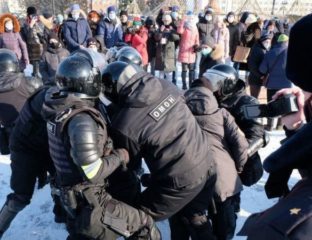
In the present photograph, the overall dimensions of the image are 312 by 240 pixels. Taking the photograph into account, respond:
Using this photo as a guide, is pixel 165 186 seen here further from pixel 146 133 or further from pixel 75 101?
pixel 75 101

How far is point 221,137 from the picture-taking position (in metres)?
2.73

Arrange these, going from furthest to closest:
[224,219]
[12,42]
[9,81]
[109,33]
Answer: [109,33]
[12,42]
[9,81]
[224,219]

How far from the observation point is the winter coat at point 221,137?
263 centimetres

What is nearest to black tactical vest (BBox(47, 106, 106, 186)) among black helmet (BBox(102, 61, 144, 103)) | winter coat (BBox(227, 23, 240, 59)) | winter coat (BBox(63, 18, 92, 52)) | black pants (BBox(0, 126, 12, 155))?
black helmet (BBox(102, 61, 144, 103))

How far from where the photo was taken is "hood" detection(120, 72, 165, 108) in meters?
2.17

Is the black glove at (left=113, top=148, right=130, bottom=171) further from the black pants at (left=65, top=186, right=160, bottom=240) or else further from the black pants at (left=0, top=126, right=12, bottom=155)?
the black pants at (left=0, top=126, right=12, bottom=155)

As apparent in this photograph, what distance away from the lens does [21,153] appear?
110 inches

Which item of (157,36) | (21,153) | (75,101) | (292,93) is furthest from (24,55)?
(292,93)

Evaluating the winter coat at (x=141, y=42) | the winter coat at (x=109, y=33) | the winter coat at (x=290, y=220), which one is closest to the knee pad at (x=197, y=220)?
the winter coat at (x=290, y=220)

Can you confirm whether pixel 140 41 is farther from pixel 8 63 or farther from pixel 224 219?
pixel 224 219

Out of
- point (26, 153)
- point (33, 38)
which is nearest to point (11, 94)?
point (26, 153)

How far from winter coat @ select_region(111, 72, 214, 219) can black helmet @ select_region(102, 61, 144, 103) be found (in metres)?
0.05

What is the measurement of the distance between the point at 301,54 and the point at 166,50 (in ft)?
23.1

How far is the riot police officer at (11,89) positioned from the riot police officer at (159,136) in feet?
4.53
